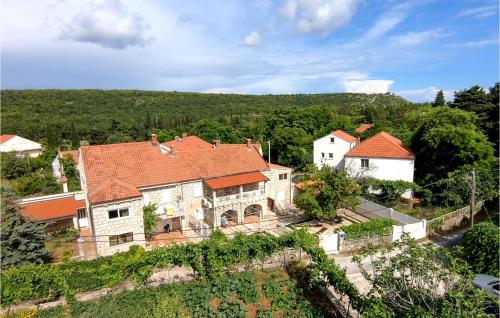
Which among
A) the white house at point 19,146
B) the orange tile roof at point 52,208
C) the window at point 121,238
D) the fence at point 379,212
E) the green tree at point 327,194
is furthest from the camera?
the white house at point 19,146

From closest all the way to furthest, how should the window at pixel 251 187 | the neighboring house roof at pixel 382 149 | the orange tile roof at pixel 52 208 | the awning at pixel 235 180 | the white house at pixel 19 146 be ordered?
the orange tile roof at pixel 52 208
the awning at pixel 235 180
the window at pixel 251 187
the neighboring house roof at pixel 382 149
the white house at pixel 19 146

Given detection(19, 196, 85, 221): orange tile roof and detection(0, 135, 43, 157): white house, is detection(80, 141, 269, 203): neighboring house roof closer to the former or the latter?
detection(19, 196, 85, 221): orange tile roof

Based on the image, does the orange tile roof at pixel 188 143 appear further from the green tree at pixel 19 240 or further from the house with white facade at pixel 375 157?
the green tree at pixel 19 240

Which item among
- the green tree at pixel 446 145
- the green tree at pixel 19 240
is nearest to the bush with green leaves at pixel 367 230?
the green tree at pixel 446 145

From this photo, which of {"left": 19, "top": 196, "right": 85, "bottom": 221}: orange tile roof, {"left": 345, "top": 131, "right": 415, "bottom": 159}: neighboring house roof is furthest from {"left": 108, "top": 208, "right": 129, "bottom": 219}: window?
{"left": 345, "top": 131, "right": 415, "bottom": 159}: neighboring house roof

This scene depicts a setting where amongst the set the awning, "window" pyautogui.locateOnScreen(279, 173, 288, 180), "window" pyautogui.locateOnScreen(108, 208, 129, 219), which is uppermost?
the awning

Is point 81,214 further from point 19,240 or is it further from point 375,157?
point 375,157

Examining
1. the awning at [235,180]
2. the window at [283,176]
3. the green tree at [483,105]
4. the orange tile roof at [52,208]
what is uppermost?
the green tree at [483,105]

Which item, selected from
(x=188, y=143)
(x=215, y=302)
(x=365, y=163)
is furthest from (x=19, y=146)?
(x=215, y=302)
